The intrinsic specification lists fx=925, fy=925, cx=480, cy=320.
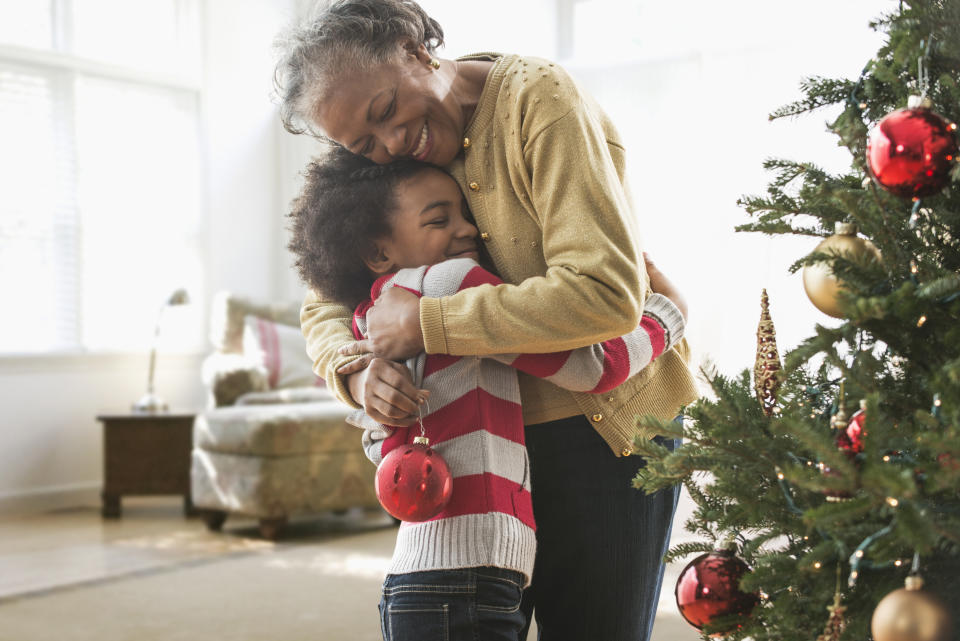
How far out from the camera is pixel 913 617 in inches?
28.5

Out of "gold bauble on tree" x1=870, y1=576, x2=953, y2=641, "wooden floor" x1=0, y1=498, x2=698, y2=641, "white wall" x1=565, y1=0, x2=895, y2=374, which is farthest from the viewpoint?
"white wall" x1=565, y1=0, x2=895, y2=374

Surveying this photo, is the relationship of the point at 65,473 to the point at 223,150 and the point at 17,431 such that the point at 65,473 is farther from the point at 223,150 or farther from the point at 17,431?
the point at 223,150

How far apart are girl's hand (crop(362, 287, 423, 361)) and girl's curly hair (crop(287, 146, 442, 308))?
132 mm

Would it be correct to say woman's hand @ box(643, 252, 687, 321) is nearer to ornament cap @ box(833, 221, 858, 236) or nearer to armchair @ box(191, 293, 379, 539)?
ornament cap @ box(833, 221, 858, 236)

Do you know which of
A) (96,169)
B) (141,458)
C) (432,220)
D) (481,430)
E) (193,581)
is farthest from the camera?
(96,169)

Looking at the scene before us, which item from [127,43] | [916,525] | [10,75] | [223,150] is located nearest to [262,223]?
[223,150]

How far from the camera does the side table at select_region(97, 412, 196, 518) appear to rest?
15.1 ft

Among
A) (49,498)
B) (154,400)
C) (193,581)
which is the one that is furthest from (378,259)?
(49,498)

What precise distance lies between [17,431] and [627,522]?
462 centimetres

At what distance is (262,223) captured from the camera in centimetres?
601

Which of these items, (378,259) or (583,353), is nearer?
(583,353)

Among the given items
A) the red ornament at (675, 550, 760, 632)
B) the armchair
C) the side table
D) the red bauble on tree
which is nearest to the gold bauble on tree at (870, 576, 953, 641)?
the red bauble on tree

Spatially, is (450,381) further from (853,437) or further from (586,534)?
(853,437)

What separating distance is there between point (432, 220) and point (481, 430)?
27 cm
